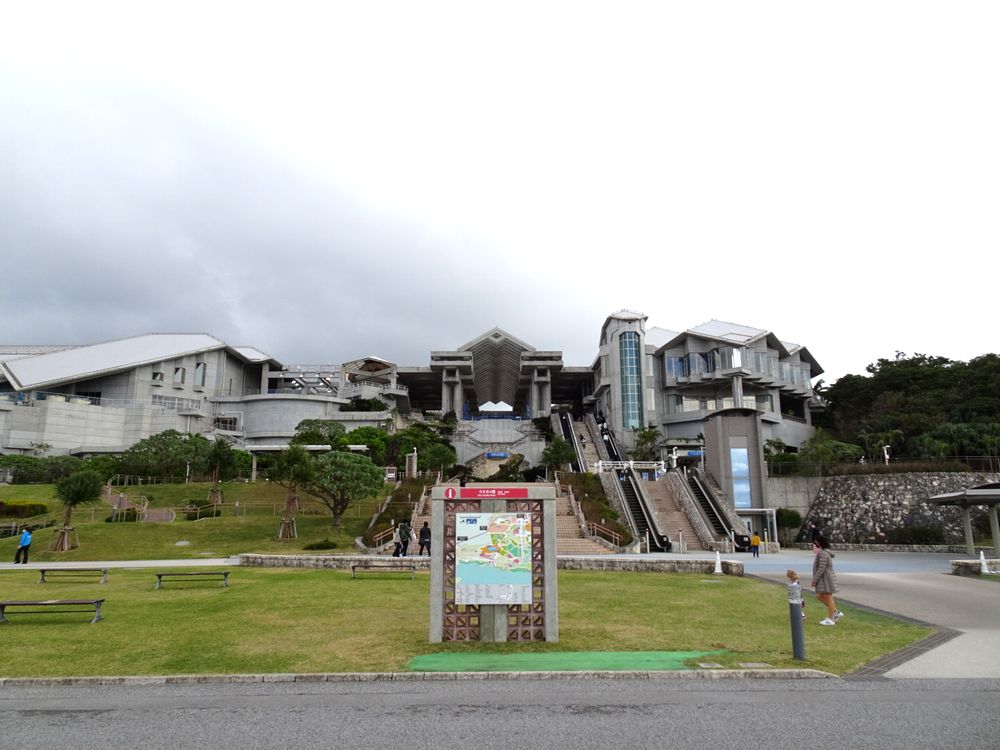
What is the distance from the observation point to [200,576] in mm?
17859

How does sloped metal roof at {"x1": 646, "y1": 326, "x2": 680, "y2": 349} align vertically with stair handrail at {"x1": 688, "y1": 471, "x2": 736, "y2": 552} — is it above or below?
above

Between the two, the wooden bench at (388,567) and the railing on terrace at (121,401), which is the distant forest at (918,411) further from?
the railing on terrace at (121,401)

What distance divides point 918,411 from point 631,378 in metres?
24.8

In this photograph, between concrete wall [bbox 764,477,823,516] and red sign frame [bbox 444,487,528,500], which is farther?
concrete wall [bbox 764,477,823,516]

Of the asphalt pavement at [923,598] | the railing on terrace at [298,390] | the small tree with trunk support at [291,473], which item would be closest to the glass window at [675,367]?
the asphalt pavement at [923,598]

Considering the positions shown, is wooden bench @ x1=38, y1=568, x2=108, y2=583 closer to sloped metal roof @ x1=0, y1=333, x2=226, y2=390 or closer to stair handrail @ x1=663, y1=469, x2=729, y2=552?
stair handrail @ x1=663, y1=469, x2=729, y2=552

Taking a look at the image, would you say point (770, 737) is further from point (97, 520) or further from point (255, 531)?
point (97, 520)

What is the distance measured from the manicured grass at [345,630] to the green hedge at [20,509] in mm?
24123

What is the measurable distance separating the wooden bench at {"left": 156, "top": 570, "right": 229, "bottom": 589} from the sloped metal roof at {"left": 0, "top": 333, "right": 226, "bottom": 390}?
5908 cm

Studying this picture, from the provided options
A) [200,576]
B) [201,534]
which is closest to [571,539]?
[200,576]

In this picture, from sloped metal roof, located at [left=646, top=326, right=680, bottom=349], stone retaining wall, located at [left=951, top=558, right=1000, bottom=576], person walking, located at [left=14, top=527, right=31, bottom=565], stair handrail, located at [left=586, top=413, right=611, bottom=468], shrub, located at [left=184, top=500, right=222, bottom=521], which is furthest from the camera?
sloped metal roof, located at [left=646, top=326, right=680, bottom=349]

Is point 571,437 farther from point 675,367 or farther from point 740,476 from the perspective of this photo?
point 740,476

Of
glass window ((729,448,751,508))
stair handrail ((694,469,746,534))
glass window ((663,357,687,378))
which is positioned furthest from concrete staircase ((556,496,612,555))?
glass window ((663,357,687,378))

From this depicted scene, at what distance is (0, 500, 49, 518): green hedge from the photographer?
35.5m
